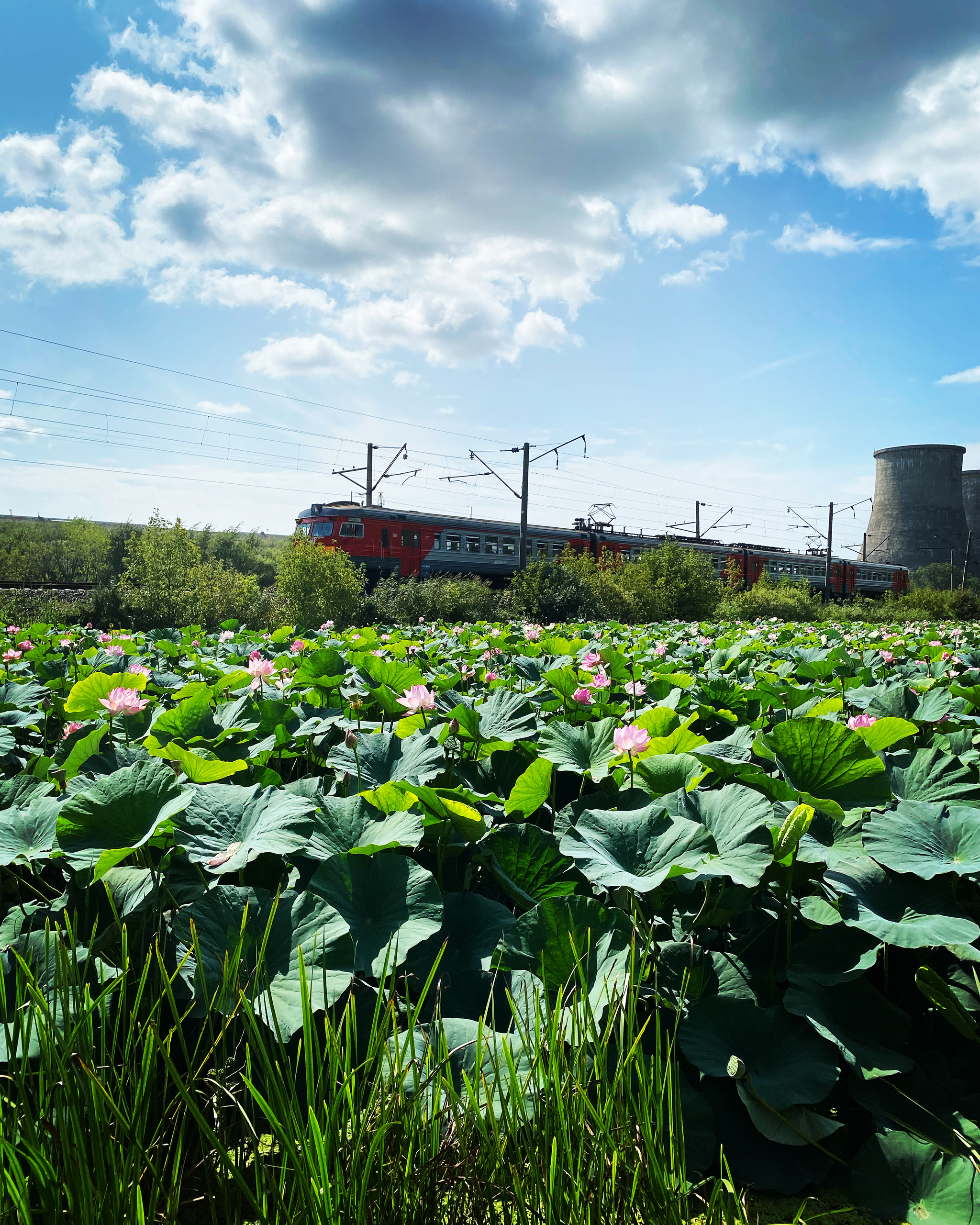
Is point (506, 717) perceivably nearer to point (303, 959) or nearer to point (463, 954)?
point (463, 954)

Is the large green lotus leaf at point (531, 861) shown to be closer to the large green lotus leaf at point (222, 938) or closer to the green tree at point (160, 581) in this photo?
the large green lotus leaf at point (222, 938)

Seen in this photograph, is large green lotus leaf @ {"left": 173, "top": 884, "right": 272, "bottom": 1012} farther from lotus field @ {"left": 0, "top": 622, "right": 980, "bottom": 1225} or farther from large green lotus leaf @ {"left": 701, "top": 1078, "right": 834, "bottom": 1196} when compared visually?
large green lotus leaf @ {"left": 701, "top": 1078, "right": 834, "bottom": 1196}

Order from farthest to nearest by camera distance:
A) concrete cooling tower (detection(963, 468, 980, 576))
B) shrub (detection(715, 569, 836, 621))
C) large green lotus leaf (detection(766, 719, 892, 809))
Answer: concrete cooling tower (detection(963, 468, 980, 576))
shrub (detection(715, 569, 836, 621))
large green lotus leaf (detection(766, 719, 892, 809))

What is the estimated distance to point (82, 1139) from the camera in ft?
2.77

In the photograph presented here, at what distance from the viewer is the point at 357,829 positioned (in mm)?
1311

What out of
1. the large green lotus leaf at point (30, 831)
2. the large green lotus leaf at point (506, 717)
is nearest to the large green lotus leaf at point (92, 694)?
the large green lotus leaf at point (30, 831)

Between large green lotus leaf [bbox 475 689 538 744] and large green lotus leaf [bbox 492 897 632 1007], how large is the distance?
0.80 metres

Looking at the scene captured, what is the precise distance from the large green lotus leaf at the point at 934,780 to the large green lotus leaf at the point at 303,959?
1.33m

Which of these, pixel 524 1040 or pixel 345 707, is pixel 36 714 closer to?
pixel 345 707

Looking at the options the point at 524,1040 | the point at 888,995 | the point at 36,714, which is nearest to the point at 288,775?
the point at 36,714

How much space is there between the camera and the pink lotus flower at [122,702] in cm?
200

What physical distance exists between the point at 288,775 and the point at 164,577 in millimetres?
15177

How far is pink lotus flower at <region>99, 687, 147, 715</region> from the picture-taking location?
6.56ft

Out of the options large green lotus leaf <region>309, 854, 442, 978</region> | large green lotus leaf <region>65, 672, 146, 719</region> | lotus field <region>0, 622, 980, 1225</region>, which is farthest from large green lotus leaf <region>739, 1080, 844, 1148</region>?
large green lotus leaf <region>65, 672, 146, 719</region>
